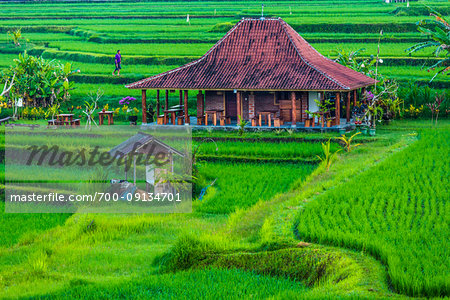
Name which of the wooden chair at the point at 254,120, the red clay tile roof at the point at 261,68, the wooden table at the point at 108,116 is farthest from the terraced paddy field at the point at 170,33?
the wooden chair at the point at 254,120

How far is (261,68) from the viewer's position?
74.8 ft

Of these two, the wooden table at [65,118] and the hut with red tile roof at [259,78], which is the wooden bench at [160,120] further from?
the wooden table at [65,118]

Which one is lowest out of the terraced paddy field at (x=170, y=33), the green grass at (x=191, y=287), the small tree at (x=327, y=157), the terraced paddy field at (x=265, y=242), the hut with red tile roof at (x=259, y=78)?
the green grass at (x=191, y=287)

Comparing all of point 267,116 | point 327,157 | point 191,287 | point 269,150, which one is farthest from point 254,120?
point 191,287

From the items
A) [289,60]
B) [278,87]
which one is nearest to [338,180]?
[278,87]

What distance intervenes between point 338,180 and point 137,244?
187 inches

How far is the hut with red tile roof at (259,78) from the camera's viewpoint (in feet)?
71.8

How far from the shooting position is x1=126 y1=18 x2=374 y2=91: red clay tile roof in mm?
21719

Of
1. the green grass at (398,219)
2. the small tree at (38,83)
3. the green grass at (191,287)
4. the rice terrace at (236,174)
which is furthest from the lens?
the small tree at (38,83)

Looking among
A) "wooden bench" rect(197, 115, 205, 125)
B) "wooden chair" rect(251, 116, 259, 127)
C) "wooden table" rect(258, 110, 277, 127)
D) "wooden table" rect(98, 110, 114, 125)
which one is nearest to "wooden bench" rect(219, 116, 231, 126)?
"wooden bench" rect(197, 115, 205, 125)

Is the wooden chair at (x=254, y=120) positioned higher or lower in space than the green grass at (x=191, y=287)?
higher

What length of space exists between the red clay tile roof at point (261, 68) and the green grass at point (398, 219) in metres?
6.29

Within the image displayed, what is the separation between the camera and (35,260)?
10.1m

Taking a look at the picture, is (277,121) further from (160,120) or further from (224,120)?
(160,120)
